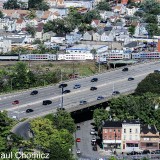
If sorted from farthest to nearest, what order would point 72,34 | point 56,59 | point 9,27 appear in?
1. point 9,27
2. point 72,34
3. point 56,59

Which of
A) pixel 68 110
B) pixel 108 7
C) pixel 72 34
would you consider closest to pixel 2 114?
pixel 68 110

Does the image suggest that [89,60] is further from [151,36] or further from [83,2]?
[83,2]

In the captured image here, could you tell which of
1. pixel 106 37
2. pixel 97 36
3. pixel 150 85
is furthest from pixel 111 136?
pixel 97 36

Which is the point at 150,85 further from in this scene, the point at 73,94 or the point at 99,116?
the point at 99,116

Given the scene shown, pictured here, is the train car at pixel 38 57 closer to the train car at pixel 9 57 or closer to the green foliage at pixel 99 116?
the train car at pixel 9 57

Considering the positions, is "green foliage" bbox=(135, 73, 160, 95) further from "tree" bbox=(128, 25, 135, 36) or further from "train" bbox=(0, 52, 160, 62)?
"tree" bbox=(128, 25, 135, 36)

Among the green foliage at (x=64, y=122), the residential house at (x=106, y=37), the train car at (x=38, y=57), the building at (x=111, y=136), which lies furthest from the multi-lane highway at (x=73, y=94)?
the residential house at (x=106, y=37)
